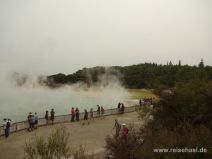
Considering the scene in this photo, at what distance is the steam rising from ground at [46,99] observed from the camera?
63156mm

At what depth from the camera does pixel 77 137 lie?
24781 mm

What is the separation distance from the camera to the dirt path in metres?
21.0

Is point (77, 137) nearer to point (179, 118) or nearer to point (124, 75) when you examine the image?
point (179, 118)

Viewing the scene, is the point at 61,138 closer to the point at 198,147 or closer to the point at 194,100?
the point at 198,147

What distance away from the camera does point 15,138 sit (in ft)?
79.3

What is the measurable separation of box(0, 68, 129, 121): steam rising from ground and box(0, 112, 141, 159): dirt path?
2444 centimetres

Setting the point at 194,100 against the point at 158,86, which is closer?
the point at 194,100

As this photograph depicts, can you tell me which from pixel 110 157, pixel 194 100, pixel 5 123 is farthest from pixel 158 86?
pixel 5 123

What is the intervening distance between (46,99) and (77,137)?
55262 mm

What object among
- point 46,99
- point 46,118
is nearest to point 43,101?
point 46,99

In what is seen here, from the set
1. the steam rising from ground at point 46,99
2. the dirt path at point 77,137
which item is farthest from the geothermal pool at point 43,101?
the dirt path at point 77,137

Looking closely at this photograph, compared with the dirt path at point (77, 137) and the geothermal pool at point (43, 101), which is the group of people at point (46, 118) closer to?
the dirt path at point (77, 137)

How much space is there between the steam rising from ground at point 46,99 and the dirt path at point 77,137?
2444cm

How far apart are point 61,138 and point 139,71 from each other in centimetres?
10906
